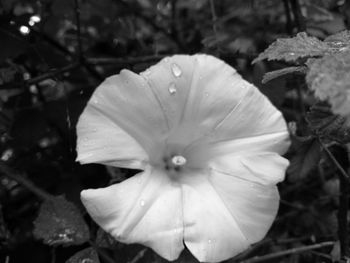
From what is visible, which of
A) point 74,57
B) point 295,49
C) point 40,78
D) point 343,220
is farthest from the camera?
point 74,57

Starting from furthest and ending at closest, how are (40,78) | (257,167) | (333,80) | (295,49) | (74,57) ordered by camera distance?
(74,57) < (40,78) < (257,167) < (295,49) < (333,80)

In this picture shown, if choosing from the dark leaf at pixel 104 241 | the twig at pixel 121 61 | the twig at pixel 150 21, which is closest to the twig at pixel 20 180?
the dark leaf at pixel 104 241

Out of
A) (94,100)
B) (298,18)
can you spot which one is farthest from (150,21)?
(94,100)

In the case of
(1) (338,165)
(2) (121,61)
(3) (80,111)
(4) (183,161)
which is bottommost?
(1) (338,165)

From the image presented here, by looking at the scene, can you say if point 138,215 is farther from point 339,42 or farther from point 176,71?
point 339,42

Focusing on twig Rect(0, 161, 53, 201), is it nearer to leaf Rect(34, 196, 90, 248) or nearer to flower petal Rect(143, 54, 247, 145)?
leaf Rect(34, 196, 90, 248)

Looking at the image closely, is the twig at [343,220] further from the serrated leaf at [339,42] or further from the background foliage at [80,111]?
the serrated leaf at [339,42]
